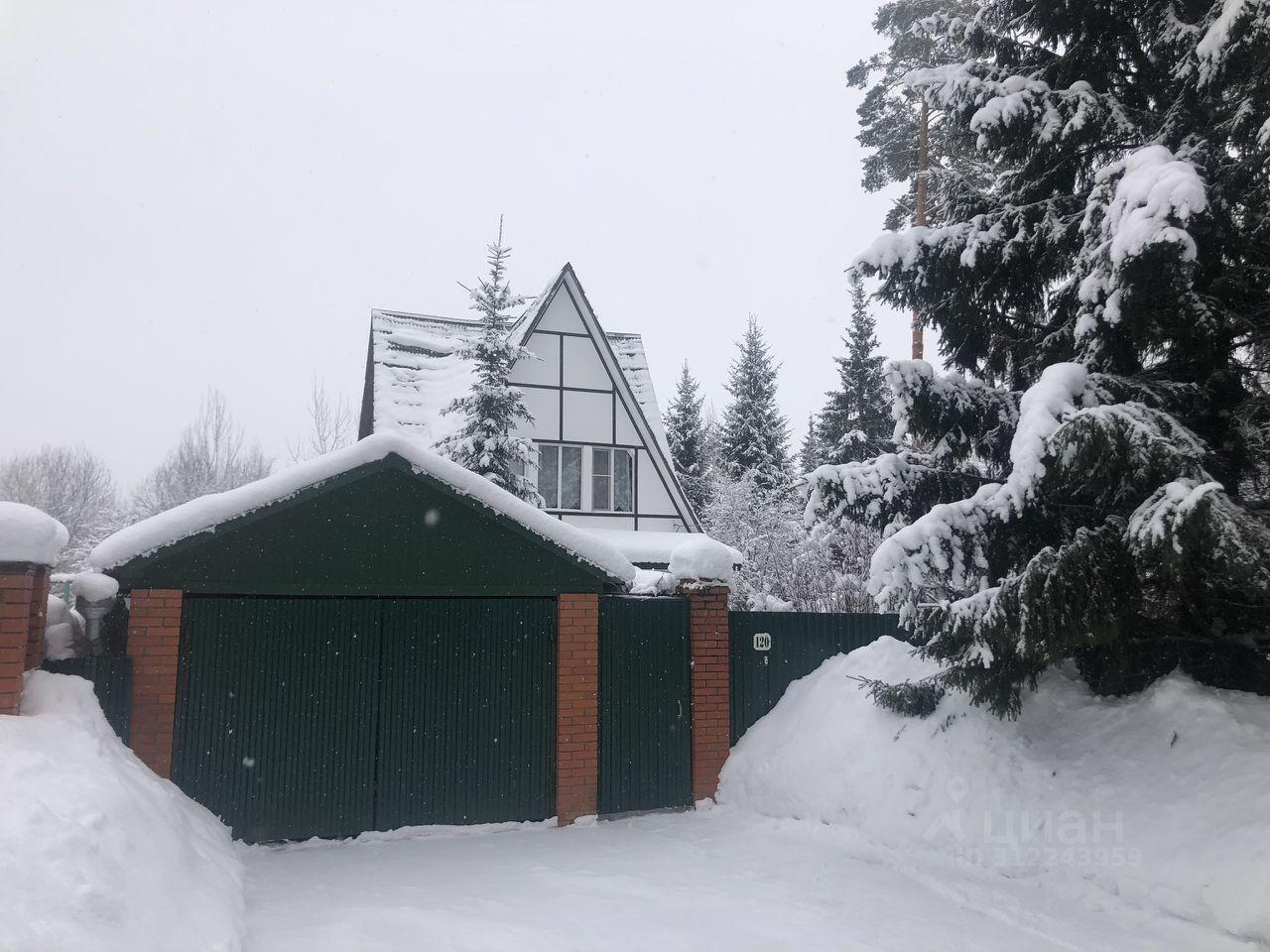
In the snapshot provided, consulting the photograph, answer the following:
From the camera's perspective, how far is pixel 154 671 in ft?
21.4

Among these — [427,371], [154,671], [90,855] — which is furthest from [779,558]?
[90,855]

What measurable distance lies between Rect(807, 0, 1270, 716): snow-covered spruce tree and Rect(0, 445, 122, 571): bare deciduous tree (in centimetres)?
3877

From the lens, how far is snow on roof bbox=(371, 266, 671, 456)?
53.7 ft

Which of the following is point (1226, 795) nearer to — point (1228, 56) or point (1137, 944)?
point (1137, 944)

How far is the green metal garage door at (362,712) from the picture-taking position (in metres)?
6.70

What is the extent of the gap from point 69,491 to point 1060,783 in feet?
154

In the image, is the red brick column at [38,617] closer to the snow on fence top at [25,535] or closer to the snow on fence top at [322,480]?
the snow on fence top at [25,535]

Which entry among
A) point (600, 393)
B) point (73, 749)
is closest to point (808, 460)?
point (600, 393)

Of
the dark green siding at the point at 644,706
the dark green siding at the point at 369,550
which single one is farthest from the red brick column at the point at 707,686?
the dark green siding at the point at 369,550

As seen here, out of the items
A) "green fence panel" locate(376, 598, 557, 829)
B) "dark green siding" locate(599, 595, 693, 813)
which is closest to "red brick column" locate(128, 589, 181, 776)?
"green fence panel" locate(376, 598, 557, 829)

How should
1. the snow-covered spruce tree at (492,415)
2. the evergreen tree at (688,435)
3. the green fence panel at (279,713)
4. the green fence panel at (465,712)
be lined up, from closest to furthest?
the green fence panel at (279,713), the green fence panel at (465,712), the snow-covered spruce tree at (492,415), the evergreen tree at (688,435)

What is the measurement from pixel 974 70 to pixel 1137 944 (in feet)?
21.5

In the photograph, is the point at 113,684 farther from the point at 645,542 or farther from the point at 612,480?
the point at 612,480

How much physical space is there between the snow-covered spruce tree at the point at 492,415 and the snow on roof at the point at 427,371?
3.05 ft
